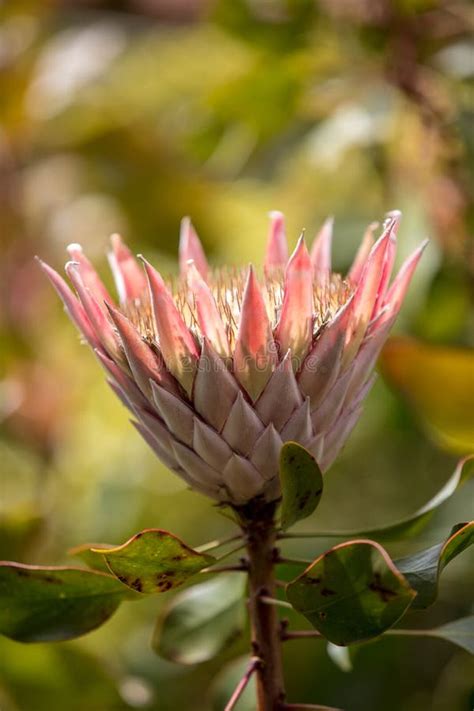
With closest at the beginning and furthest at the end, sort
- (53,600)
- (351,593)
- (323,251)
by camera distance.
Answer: (351,593) → (53,600) → (323,251)

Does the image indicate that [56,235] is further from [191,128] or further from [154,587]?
[154,587]

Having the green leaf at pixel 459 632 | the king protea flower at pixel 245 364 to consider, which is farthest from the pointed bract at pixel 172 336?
the green leaf at pixel 459 632

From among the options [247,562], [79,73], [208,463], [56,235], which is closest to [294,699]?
[247,562]

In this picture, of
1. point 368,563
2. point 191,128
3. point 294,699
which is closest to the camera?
point 368,563

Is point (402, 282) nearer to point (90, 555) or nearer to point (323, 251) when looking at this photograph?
point (323, 251)

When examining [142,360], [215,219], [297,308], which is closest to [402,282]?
[297,308]

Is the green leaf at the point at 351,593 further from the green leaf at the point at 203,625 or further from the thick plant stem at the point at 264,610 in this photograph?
the green leaf at the point at 203,625
